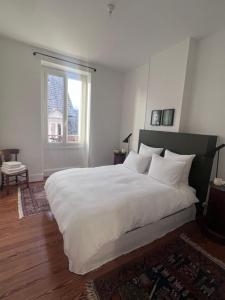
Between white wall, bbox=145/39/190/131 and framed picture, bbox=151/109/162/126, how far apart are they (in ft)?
0.22

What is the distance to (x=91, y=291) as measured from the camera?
1.27 meters

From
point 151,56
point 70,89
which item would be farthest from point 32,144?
point 151,56

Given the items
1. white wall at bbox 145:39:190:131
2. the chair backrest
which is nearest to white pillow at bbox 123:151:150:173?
white wall at bbox 145:39:190:131

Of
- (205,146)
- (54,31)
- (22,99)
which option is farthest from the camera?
(22,99)

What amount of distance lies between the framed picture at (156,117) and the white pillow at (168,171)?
1046mm

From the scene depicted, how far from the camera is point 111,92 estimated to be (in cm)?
416

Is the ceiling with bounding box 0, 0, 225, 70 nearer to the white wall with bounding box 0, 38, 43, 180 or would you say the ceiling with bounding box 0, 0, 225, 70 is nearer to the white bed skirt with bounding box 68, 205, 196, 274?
the white wall with bounding box 0, 38, 43, 180

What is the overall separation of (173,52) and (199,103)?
103 cm

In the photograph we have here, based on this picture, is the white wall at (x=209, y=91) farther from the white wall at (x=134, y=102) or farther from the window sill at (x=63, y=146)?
the window sill at (x=63, y=146)

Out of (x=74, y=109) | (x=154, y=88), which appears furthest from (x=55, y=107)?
(x=154, y=88)

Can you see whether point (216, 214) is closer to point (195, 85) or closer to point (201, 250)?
point (201, 250)

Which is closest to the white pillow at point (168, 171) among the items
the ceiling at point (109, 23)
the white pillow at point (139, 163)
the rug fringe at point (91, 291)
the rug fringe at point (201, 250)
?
the white pillow at point (139, 163)

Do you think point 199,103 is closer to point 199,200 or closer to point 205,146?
point 205,146

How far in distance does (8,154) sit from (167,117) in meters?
3.09
